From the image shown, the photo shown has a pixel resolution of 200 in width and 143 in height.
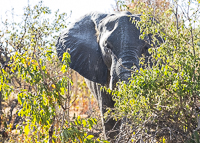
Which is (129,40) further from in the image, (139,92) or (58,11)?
(58,11)

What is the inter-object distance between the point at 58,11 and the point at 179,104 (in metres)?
4.39

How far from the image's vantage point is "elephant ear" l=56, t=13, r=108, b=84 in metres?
4.77

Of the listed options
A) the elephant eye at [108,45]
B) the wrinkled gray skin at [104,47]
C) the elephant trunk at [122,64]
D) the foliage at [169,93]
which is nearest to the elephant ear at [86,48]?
the wrinkled gray skin at [104,47]

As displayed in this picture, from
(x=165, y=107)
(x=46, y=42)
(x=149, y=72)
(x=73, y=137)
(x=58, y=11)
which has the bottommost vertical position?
(x=73, y=137)

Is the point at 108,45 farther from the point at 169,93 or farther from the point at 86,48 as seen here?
the point at 169,93

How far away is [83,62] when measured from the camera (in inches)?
197

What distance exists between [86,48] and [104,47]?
550 mm

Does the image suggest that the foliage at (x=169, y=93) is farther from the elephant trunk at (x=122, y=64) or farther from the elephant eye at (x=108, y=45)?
the elephant eye at (x=108, y=45)

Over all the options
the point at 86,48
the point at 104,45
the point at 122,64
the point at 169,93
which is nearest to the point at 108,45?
the point at 104,45

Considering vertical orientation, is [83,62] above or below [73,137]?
above

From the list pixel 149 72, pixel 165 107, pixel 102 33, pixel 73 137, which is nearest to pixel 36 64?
pixel 73 137

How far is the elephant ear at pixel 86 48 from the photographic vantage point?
4766 millimetres

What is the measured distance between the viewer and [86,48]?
16.2ft

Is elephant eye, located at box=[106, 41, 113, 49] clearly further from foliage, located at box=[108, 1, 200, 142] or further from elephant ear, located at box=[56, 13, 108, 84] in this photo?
foliage, located at box=[108, 1, 200, 142]
